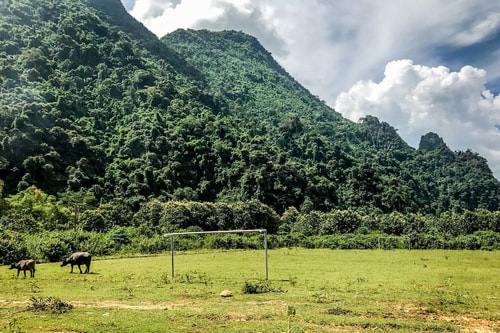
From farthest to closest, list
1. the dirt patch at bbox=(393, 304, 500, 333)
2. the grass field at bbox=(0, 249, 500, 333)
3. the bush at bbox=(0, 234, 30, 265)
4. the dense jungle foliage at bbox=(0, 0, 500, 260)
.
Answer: the dense jungle foliage at bbox=(0, 0, 500, 260), the bush at bbox=(0, 234, 30, 265), the grass field at bbox=(0, 249, 500, 333), the dirt patch at bbox=(393, 304, 500, 333)

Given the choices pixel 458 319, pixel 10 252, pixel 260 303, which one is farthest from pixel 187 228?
pixel 458 319

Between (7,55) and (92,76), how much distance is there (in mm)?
26599

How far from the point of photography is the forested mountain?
298ft

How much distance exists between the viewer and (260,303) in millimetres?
18484

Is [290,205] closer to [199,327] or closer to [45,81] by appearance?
[45,81]

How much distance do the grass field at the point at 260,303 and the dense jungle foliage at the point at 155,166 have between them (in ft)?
69.2

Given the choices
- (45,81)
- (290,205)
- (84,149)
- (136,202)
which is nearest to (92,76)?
(45,81)

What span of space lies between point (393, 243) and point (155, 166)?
63.4 m

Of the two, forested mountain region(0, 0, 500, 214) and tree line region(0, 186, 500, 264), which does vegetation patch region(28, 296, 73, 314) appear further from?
forested mountain region(0, 0, 500, 214)

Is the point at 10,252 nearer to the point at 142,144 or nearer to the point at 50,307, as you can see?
the point at 50,307

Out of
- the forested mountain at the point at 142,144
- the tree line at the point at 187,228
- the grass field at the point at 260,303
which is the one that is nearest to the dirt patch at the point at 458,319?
the grass field at the point at 260,303

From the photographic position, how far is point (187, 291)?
2203cm

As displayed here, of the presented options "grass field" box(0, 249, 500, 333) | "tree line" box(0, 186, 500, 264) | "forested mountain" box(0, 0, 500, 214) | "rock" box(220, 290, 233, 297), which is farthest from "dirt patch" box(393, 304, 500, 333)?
"forested mountain" box(0, 0, 500, 214)

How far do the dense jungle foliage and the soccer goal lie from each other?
2079mm
